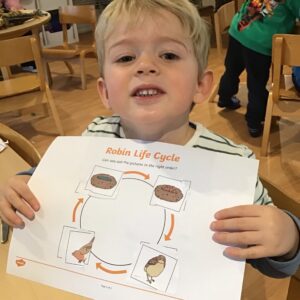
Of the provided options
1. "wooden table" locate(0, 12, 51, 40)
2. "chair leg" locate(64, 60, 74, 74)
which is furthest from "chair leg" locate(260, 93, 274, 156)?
"chair leg" locate(64, 60, 74, 74)

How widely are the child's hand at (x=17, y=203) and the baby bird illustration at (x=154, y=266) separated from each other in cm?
20

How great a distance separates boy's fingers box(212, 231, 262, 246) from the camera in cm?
55

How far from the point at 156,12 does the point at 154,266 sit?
0.44m

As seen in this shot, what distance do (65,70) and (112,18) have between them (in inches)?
141

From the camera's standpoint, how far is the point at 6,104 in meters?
2.54

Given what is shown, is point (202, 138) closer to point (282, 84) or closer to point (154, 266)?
point (154, 266)

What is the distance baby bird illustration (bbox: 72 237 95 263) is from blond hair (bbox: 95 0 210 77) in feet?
1.25

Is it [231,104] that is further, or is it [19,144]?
[231,104]

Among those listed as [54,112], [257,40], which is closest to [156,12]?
[257,40]

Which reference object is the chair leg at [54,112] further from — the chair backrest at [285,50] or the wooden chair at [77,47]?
the chair backrest at [285,50]

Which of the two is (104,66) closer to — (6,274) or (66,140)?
(66,140)

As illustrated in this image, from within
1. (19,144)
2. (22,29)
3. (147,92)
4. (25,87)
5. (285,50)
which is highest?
(147,92)

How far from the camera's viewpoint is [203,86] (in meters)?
0.85

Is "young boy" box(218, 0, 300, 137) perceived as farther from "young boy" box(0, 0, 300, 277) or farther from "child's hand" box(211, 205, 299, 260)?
"child's hand" box(211, 205, 299, 260)
